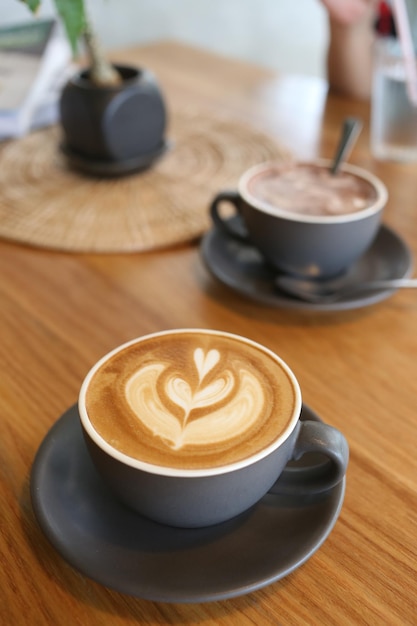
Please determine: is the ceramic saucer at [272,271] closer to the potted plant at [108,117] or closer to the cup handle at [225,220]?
the cup handle at [225,220]

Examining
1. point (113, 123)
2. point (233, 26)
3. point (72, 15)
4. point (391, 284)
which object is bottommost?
point (233, 26)

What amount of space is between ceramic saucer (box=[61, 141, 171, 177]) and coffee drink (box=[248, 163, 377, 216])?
28 cm

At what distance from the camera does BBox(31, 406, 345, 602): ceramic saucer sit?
368 millimetres

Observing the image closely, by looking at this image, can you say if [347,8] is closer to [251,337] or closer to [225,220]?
[225,220]

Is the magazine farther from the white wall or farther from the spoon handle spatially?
the white wall

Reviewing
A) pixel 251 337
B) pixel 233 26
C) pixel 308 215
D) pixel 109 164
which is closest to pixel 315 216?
pixel 308 215

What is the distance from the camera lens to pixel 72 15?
731 millimetres

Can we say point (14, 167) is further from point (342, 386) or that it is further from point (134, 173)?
point (342, 386)

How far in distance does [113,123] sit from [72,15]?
0.17 metres

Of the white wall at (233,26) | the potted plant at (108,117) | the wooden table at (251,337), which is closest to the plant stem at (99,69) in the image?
the potted plant at (108,117)

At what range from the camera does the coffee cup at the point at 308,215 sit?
63cm

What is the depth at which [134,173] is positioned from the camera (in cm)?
94

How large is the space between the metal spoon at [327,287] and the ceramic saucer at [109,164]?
35cm

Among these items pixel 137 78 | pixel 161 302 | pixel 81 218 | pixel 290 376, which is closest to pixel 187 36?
pixel 137 78
